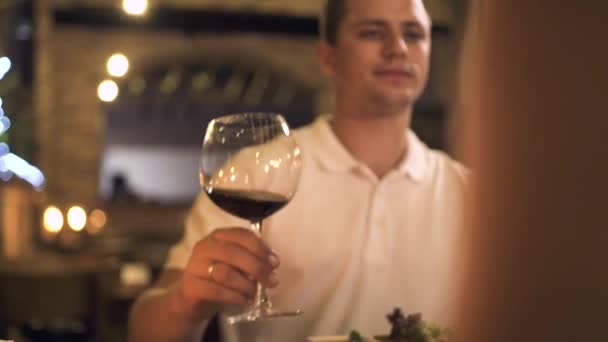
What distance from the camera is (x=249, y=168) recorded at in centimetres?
104

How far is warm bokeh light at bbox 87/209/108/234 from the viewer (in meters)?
5.36

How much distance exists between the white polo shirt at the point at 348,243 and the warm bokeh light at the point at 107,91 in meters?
4.76

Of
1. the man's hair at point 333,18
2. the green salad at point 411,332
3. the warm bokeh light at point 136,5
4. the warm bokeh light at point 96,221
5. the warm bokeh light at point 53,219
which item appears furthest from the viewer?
the warm bokeh light at point 96,221

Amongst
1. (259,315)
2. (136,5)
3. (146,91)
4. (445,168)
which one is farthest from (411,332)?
(146,91)

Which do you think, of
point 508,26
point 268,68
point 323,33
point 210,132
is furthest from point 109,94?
point 508,26

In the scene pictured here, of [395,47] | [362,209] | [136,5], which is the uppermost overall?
[136,5]

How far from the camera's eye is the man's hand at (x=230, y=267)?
98cm

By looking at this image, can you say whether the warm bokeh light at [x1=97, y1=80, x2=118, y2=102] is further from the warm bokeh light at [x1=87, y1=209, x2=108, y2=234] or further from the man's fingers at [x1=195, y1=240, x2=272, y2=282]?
the man's fingers at [x1=195, y1=240, x2=272, y2=282]

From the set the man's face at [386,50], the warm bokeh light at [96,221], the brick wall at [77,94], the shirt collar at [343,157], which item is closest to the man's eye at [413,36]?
the man's face at [386,50]

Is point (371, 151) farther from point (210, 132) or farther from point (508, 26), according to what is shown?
point (508, 26)

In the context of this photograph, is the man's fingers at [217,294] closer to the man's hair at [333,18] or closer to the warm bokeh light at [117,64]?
the man's hair at [333,18]

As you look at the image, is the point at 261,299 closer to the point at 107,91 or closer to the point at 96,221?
the point at 96,221

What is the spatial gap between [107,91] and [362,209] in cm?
493

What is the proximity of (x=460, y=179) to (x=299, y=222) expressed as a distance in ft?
1.25
